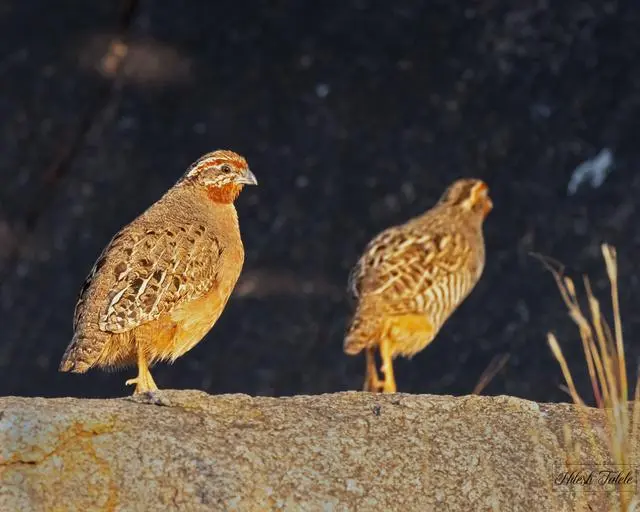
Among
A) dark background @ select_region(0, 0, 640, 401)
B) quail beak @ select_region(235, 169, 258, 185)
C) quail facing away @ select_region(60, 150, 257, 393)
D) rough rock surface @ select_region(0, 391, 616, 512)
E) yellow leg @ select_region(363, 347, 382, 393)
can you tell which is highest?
dark background @ select_region(0, 0, 640, 401)

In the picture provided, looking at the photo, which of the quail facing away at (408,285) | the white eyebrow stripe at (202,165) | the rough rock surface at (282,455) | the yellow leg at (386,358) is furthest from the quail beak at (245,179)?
the rough rock surface at (282,455)

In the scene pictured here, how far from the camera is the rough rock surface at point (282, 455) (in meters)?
5.85

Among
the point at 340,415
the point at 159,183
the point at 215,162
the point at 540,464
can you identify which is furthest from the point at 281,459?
the point at 159,183

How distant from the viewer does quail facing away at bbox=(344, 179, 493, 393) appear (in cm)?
1044

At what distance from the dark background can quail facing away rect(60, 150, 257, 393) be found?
3.91 metres

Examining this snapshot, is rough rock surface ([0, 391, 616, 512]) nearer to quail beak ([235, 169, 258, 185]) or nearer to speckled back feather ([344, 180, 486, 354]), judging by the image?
quail beak ([235, 169, 258, 185])

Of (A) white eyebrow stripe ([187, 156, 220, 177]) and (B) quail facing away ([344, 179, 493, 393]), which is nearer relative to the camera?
(A) white eyebrow stripe ([187, 156, 220, 177])

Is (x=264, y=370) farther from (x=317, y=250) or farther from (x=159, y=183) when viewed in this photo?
(x=159, y=183)

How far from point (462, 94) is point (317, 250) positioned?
1.60m

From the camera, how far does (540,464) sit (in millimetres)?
6289

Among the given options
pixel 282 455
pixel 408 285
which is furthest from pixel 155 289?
pixel 408 285

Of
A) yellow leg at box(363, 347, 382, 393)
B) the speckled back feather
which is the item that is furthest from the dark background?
yellow leg at box(363, 347, 382, 393)

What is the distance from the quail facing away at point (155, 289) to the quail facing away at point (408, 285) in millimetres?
1974

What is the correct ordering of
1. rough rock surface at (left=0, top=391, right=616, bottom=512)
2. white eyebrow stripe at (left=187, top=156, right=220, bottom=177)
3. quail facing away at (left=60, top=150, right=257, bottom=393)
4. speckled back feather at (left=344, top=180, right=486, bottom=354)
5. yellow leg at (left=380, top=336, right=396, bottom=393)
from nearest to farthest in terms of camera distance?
rough rock surface at (left=0, top=391, right=616, bottom=512) → quail facing away at (left=60, top=150, right=257, bottom=393) → white eyebrow stripe at (left=187, top=156, right=220, bottom=177) → speckled back feather at (left=344, top=180, right=486, bottom=354) → yellow leg at (left=380, top=336, right=396, bottom=393)
